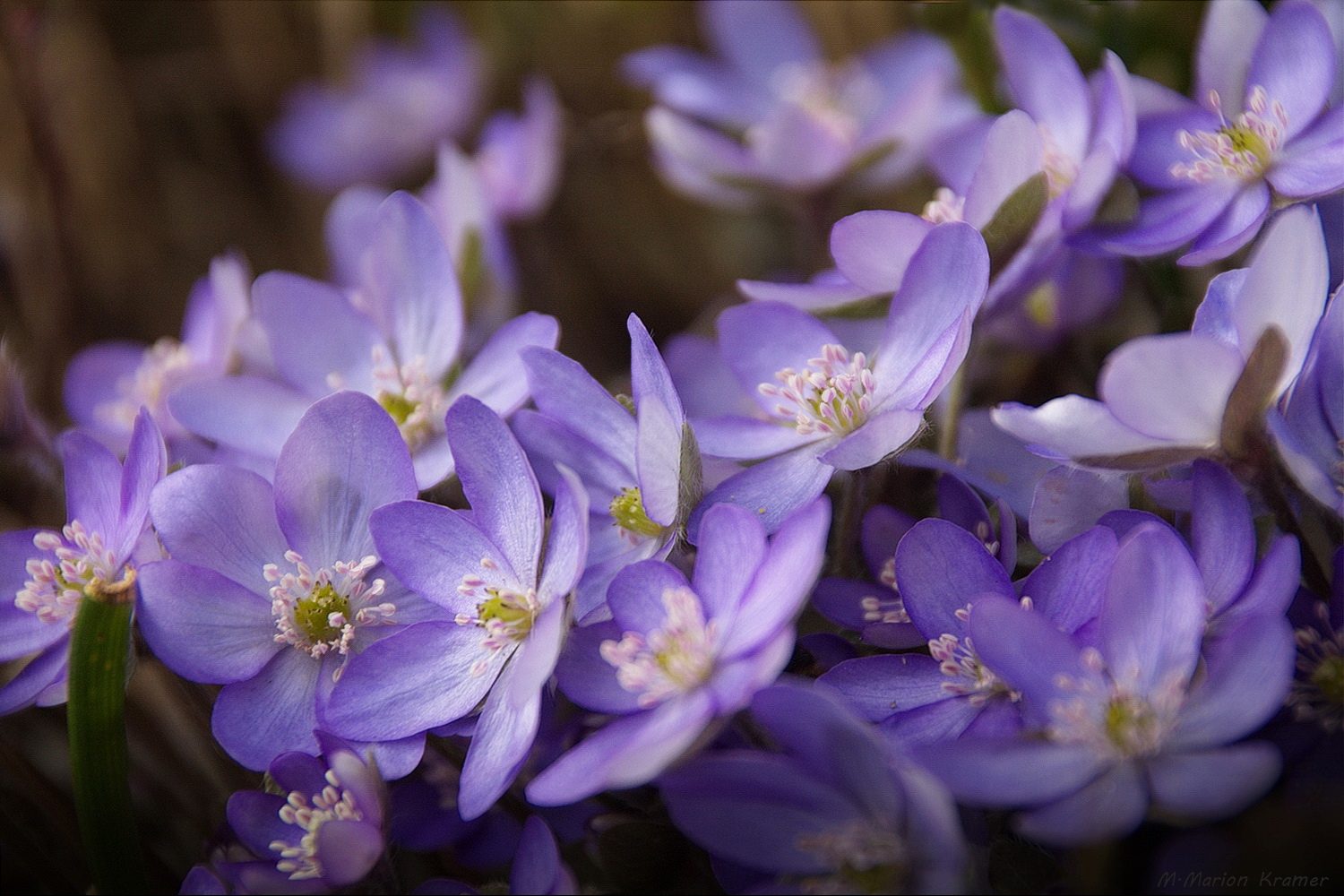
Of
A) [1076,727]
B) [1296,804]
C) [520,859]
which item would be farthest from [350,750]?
[1296,804]

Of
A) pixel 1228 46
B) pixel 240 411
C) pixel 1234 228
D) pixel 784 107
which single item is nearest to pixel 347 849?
pixel 240 411

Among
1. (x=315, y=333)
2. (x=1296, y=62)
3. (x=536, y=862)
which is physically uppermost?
(x=1296, y=62)

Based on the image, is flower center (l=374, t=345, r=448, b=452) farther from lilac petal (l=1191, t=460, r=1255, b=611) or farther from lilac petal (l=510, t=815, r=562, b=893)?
lilac petal (l=1191, t=460, r=1255, b=611)

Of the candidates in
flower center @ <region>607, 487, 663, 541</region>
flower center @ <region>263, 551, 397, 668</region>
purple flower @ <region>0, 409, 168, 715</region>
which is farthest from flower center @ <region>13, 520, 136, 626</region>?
flower center @ <region>607, 487, 663, 541</region>

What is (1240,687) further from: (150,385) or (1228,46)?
(150,385)

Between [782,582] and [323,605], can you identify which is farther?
[323,605]

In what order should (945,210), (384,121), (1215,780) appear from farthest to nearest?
(384,121), (945,210), (1215,780)
